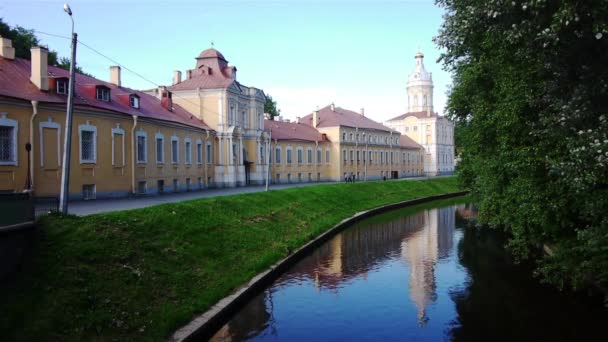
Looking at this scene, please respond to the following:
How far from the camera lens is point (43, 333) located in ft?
31.9

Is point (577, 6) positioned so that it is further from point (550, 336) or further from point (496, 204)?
point (496, 204)

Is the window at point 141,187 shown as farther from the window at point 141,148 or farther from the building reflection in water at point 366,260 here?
the building reflection in water at point 366,260

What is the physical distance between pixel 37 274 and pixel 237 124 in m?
39.7

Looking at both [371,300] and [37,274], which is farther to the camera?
[371,300]

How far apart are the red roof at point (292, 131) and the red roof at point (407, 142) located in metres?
27.2

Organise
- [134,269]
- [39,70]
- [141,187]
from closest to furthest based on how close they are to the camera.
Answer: [134,269]
[39,70]
[141,187]

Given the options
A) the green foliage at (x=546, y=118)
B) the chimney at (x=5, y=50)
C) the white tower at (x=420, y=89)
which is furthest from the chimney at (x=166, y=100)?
the white tower at (x=420, y=89)

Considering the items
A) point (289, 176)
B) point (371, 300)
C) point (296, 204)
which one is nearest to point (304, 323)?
point (371, 300)

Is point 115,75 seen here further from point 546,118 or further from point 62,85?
point 546,118

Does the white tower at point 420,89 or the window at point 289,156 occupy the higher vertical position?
the white tower at point 420,89

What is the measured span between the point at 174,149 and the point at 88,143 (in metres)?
10.4

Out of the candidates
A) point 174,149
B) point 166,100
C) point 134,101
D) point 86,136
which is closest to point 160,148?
point 174,149

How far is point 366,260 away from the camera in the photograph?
22609 mm

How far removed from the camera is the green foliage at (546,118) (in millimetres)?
9352
